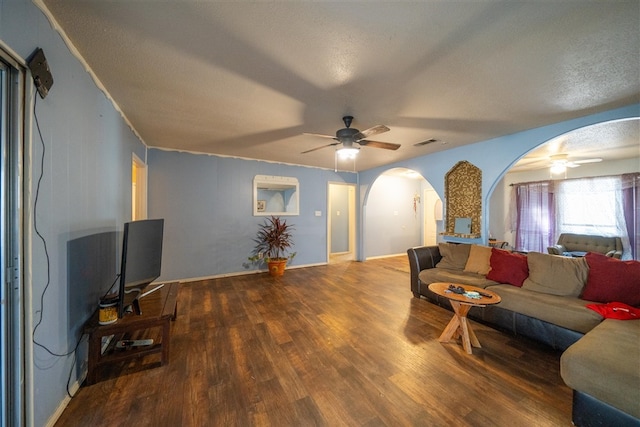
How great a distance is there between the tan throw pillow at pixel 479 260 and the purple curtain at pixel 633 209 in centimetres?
371

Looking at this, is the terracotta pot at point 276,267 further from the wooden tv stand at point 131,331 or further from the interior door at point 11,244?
the interior door at point 11,244

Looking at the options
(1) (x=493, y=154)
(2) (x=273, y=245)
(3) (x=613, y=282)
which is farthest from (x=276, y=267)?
(3) (x=613, y=282)

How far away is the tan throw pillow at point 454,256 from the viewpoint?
350 cm

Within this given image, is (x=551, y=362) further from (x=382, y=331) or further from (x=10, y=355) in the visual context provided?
(x=10, y=355)

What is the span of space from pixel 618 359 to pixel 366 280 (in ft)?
10.6

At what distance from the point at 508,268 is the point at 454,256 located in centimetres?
75

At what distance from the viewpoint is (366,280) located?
4.42 meters

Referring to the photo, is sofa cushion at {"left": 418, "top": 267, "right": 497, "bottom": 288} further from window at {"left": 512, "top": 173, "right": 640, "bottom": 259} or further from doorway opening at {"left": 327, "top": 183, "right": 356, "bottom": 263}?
window at {"left": 512, "top": 173, "right": 640, "bottom": 259}

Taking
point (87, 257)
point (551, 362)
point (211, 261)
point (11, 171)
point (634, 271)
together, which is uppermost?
point (11, 171)

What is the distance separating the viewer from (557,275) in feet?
8.30

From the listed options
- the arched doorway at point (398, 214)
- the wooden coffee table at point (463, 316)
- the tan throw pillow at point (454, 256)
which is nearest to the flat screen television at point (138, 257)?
the wooden coffee table at point (463, 316)

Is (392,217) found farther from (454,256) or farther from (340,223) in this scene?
(454,256)

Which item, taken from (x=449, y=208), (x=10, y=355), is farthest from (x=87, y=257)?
(x=449, y=208)

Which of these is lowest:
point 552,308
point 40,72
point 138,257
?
point 552,308
